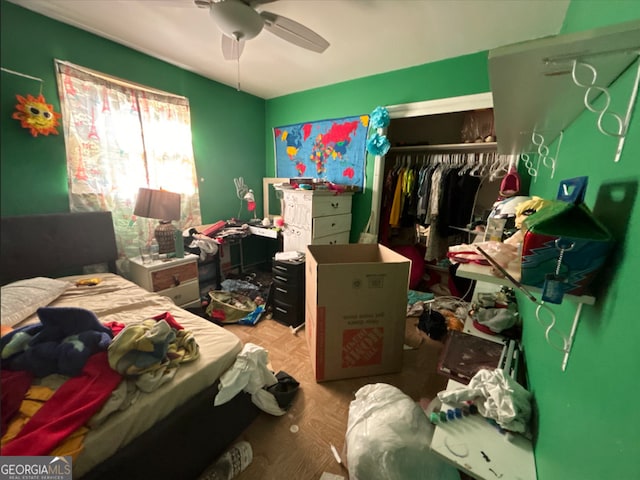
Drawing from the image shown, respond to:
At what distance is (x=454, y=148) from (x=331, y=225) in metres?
1.58

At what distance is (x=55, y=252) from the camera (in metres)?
1.08

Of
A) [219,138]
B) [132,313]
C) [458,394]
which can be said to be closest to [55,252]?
[132,313]

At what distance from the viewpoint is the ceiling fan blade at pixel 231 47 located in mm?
1861

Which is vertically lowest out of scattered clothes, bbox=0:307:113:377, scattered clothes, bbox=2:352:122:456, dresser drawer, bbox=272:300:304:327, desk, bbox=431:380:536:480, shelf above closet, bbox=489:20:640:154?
dresser drawer, bbox=272:300:304:327

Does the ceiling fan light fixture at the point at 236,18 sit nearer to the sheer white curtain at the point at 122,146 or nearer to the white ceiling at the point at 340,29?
the white ceiling at the point at 340,29

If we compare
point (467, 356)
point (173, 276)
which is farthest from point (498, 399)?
point (173, 276)

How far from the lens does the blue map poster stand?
2973 mm

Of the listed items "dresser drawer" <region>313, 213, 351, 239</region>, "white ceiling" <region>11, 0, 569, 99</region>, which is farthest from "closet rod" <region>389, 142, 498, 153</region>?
"dresser drawer" <region>313, 213, 351, 239</region>

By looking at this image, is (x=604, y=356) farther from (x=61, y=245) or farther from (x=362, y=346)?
(x=61, y=245)

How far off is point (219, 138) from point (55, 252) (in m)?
2.39

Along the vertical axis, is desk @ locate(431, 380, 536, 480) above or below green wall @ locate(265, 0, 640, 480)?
below

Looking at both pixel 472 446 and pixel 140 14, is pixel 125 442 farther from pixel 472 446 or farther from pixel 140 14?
pixel 140 14

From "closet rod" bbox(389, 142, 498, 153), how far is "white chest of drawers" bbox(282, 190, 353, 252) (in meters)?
0.89

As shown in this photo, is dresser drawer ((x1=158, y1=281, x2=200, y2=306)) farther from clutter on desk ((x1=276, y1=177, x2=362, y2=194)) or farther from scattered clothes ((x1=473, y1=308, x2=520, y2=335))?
scattered clothes ((x1=473, y1=308, x2=520, y2=335))
